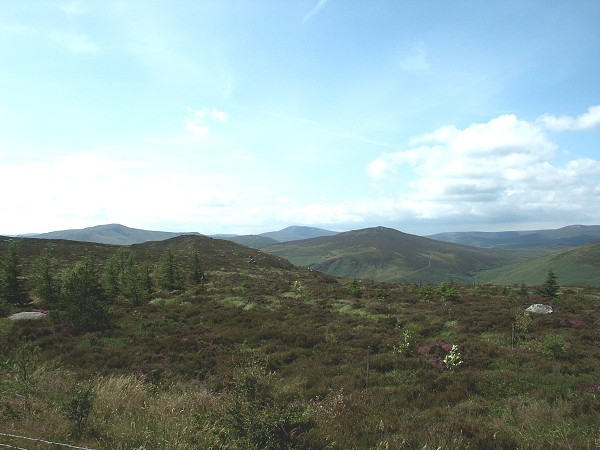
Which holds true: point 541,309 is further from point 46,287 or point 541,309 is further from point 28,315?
point 46,287

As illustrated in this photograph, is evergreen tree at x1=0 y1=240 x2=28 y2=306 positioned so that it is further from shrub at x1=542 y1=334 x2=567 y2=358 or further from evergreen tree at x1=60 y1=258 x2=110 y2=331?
shrub at x1=542 y1=334 x2=567 y2=358

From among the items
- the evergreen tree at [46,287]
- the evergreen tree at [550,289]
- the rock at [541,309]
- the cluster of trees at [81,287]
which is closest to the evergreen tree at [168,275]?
the cluster of trees at [81,287]

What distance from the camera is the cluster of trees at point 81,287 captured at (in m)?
19.3

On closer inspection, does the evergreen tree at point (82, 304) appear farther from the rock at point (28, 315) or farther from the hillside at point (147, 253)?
the hillside at point (147, 253)

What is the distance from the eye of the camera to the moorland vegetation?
21.7ft

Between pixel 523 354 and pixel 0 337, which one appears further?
pixel 0 337

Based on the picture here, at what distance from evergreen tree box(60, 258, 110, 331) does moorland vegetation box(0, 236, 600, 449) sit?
0.08 metres

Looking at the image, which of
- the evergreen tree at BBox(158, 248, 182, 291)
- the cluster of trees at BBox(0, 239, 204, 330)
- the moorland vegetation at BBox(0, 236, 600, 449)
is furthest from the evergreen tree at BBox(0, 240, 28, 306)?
the evergreen tree at BBox(158, 248, 182, 291)

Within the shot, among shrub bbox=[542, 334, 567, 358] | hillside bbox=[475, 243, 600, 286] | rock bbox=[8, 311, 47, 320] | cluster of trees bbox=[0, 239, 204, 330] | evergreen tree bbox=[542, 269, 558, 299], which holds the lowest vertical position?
hillside bbox=[475, 243, 600, 286]

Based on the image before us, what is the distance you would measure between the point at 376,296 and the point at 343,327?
494 inches

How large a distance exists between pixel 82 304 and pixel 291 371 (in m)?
13.6

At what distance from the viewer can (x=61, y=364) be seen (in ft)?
44.9

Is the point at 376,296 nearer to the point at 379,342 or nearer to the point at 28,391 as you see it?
the point at 379,342

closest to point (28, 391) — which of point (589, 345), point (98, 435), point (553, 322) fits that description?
point (98, 435)
